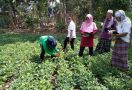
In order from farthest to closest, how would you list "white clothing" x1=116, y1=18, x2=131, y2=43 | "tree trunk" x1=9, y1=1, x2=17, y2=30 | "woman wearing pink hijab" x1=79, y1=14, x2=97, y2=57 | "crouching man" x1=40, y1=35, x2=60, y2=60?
1. "tree trunk" x1=9, y1=1, x2=17, y2=30
2. "woman wearing pink hijab" x1=79, y1=14, x2=97, y2=57
3. "crouching man" x1=40, y1=35, x2=60, y2=60
4. "white clothing" x1=116, y1=18, x2=131, y2=43

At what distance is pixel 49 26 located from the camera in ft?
84.8

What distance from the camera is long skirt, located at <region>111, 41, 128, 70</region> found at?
8.79 metres

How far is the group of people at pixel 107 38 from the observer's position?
28.1ft

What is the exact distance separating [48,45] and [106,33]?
2.20 metres

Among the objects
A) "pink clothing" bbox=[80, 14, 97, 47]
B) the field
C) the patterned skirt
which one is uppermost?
"pink clothing" bbox=[80, 14, 97, 47]

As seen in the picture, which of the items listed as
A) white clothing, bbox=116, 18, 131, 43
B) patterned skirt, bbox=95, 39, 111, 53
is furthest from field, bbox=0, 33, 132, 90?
white clothing, bbox=116, 18, 131, 43

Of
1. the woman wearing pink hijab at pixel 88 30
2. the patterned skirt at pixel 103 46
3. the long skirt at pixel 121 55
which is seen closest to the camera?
the long skirt at pixel 121 55

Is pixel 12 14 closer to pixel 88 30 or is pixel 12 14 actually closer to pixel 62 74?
pixel 88 30

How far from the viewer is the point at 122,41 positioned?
28.8 ft

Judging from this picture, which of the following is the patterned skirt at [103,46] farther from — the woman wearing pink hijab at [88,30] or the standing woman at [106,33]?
the woman wearing pink hijab at [88,30]

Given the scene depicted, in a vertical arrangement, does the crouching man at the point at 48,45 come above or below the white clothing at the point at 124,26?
below

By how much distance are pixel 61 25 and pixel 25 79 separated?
51.0ft

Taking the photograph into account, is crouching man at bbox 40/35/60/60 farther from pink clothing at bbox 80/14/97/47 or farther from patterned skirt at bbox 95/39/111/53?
patterned skirt at bbox 95/39/111/53

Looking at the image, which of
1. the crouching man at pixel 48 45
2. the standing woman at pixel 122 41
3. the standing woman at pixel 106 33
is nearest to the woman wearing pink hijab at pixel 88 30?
the standing woman at pixel 106 33
